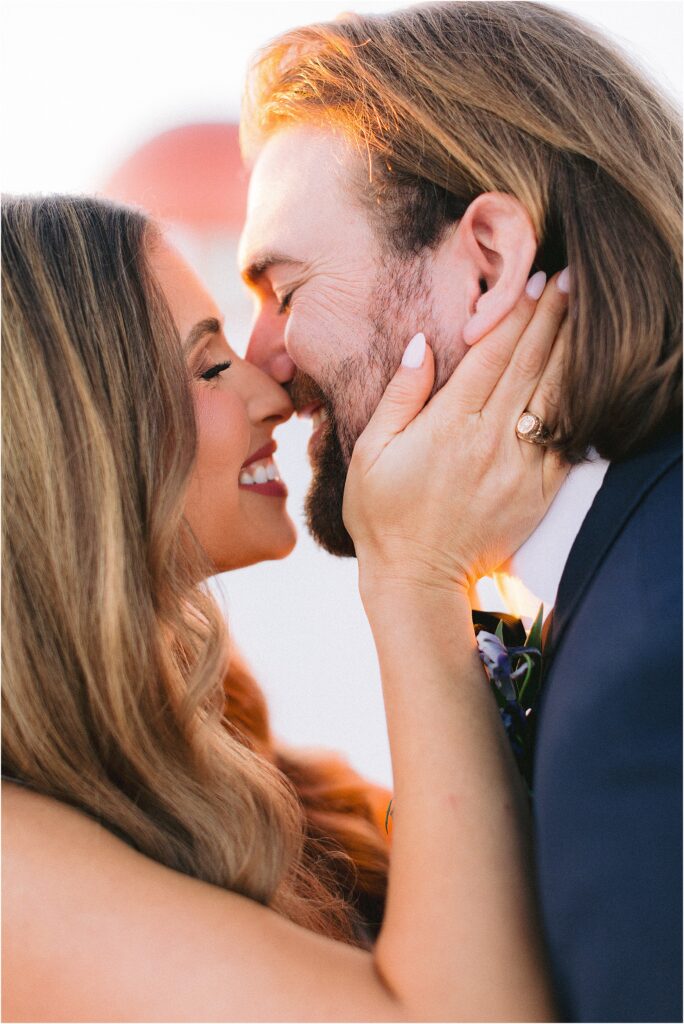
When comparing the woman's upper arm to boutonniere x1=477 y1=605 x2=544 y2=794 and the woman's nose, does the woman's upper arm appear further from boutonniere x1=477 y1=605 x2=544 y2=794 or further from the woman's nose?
the woman's nose

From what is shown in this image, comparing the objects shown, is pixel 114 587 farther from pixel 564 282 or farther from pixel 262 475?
pixel 564 282

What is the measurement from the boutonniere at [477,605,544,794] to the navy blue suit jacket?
12 cm

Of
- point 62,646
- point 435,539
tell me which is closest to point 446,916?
point 435,539

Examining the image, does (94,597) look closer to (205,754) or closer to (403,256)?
(205,754)

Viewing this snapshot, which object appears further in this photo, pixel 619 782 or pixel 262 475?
pixel 262 475

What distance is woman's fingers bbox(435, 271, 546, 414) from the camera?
1.48m

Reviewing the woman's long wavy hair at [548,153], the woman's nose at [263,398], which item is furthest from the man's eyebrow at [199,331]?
the woman's long wavy hair at [548,153]

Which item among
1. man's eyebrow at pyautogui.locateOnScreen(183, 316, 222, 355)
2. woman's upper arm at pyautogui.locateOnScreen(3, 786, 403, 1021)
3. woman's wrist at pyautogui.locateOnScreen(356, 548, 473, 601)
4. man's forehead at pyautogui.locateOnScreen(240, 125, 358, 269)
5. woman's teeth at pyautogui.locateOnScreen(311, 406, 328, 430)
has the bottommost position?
woman's upper arm at pyautogui.locateOnScreen(3, 786, 403, 1021)

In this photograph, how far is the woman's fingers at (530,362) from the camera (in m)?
A: 1.47

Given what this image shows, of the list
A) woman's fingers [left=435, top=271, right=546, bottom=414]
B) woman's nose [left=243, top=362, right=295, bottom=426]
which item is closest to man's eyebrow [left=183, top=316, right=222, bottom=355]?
woman's nose [left=243, top=362, right=295, bottom=426]

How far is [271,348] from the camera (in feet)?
6.26

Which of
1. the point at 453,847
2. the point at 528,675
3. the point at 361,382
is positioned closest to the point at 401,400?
the point at 361,382

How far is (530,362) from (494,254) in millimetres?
245

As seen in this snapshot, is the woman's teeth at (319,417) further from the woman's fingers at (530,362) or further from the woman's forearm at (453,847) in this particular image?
the woman's forearm at (453,847)
